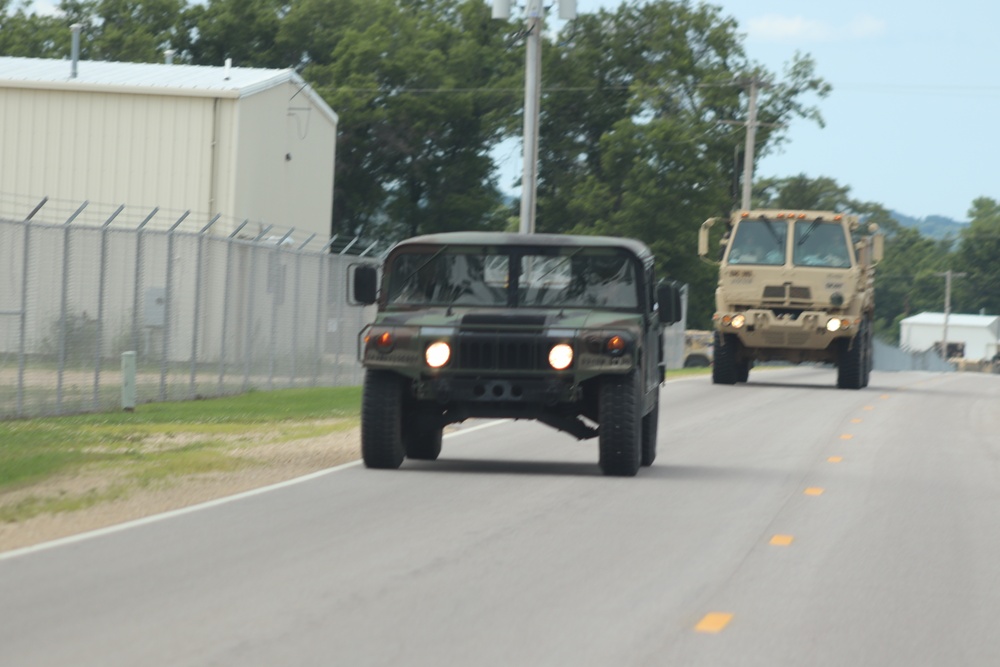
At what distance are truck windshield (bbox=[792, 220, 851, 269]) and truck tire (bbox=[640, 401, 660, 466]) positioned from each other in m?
15.8

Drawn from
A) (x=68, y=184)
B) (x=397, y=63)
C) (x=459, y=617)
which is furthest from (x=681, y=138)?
(x=459, y=617)

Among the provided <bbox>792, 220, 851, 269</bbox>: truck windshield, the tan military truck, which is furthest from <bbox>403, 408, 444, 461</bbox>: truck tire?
<bbox>792, 220, 851, 269</bbox>: truck windshield

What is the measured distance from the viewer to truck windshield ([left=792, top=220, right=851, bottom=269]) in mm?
31922

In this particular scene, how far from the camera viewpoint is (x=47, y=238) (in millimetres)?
20578

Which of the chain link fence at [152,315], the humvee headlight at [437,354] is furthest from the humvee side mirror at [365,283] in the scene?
the chain link fence at [152,315]

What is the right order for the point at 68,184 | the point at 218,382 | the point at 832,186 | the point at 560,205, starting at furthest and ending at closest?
1. the point at 832,186
2. the point at 560,205
3. the point at 68,184
4. the point at 218,382

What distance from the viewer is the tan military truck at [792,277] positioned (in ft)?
105

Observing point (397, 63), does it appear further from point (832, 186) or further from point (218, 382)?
point (832, 186)

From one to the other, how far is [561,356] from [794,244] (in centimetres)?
1821

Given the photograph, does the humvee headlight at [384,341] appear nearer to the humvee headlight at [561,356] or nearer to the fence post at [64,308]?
the humvee headlight at [561,356]

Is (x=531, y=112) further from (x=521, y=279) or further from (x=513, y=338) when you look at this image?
(x=513, y=338)

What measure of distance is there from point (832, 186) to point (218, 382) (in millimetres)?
95261

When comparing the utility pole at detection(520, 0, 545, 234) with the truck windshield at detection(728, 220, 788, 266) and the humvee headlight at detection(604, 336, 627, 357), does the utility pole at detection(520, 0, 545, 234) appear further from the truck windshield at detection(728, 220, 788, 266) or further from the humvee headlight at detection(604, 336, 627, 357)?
the humvee headlight at detection(604, 336, 627, 357)

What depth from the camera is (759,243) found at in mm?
32219
